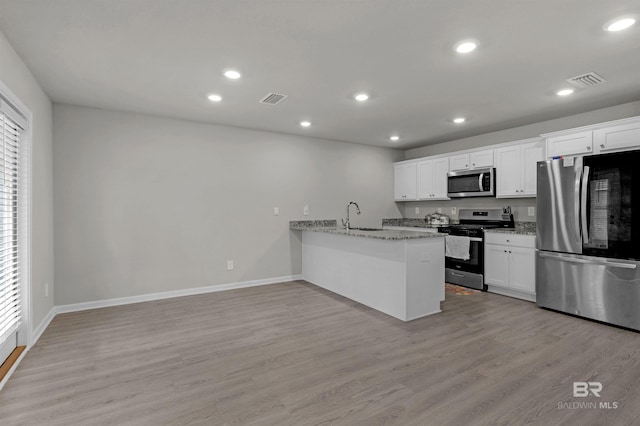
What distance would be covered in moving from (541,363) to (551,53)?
7.97 feet

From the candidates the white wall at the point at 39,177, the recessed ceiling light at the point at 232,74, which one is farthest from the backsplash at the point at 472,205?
the white wall at the point at 39,177

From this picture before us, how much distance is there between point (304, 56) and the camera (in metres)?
2.68

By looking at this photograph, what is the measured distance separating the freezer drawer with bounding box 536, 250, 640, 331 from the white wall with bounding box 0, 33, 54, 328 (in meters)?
5.24

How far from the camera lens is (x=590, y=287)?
3408mm

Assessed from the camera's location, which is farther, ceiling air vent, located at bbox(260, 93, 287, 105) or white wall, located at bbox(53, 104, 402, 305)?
white wall, located at bbox(53, 104, 402, 305)

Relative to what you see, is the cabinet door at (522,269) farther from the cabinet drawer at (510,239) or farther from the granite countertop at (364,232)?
the granite countertop at (364,232)

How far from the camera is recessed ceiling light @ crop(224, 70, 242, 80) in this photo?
2949 millimetres

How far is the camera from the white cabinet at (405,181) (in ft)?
20.1

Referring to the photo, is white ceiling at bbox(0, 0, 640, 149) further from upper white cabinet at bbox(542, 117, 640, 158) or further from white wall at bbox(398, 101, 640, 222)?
upper white cabinet at bbox(542, 117, 640, 158)

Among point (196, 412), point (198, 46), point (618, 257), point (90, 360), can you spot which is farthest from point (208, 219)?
point (618, 257)

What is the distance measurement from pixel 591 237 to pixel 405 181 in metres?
3.25

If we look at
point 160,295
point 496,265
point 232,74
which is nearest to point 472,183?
point 496,265

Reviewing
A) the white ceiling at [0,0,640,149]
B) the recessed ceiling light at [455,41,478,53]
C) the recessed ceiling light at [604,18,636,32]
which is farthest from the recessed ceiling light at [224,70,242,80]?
the recessed ceiling light at [604,18,636,32]

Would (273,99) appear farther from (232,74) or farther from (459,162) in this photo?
(459,162)
